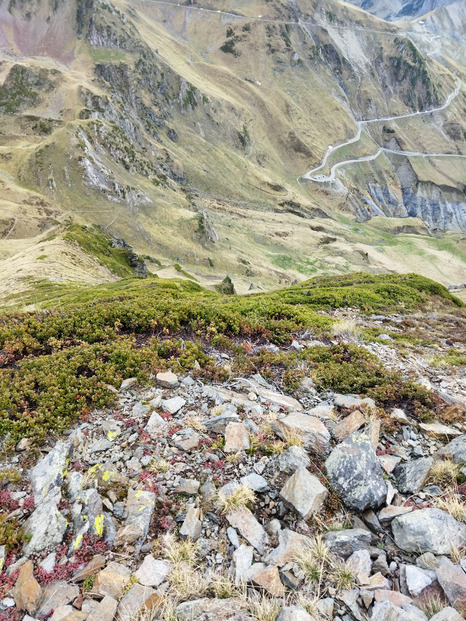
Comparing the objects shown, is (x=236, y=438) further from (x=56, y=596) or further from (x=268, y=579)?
(x=56, y=596)

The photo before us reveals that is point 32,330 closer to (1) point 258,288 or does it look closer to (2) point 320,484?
(2) point 320,484

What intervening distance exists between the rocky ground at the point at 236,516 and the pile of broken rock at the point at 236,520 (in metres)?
0.02

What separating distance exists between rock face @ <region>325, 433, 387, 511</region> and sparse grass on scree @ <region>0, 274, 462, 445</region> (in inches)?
120

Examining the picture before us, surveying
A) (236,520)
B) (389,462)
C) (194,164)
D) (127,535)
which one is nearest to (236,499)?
(236,520)

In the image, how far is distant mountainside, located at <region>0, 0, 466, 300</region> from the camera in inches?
2623

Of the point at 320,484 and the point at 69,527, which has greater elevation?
the point at 320,484

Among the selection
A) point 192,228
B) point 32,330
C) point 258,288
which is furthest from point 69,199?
point 32,330

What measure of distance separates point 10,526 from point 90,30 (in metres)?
172

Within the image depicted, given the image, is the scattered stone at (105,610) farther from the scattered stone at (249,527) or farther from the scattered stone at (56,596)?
the scattered stone at (249,527)

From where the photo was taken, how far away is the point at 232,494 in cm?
567

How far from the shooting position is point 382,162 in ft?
596

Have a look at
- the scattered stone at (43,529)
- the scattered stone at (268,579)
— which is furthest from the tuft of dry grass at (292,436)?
the scattered stone at (43,529)

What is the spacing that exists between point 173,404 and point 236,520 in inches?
115

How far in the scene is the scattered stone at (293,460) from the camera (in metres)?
6.16
